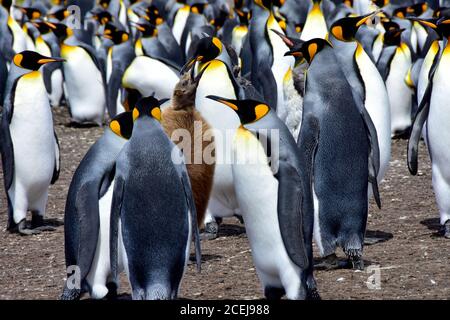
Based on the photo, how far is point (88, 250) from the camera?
414cm

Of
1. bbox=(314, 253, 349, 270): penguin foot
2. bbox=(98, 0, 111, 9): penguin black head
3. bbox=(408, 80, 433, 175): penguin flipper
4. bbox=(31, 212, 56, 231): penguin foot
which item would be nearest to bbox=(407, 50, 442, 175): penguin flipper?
bbox=(408, 80, 433, 175): penguin flipper

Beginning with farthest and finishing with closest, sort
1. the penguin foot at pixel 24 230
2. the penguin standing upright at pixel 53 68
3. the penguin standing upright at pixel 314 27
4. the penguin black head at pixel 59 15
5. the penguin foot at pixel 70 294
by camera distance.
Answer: the penguin black head at pixel 59 15 → the penguin standing upright at pixel 53 68 → the penguin standing upright at pixel 314 27 → the penguin foot at pixel 24 230 → the penguin foot at pixel 70 294

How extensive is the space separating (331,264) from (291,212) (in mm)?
874

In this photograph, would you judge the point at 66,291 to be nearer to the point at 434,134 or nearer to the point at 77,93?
the point at 434,134

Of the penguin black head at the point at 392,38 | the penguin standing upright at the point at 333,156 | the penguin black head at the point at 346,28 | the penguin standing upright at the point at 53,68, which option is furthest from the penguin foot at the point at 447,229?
the penguin standing upright at the point at 53,68

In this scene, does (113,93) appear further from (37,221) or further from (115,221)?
(115,221)

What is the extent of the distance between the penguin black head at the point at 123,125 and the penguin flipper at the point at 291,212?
685mm

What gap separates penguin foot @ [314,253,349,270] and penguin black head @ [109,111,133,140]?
1148 mm

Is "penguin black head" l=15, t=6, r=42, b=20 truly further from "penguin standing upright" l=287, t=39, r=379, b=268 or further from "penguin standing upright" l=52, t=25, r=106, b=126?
"penguin standing upright" l=287, t=39, r=379, b=268

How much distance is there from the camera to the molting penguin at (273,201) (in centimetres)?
400

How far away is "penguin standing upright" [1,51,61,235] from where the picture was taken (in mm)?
5977

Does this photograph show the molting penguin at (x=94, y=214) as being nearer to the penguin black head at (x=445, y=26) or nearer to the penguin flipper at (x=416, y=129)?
the penguin flipper at (x=416, y=129)

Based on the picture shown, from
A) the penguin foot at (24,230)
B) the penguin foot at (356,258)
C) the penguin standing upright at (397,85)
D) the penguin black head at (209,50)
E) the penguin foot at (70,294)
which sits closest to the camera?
the penguin foot at (70,294)
